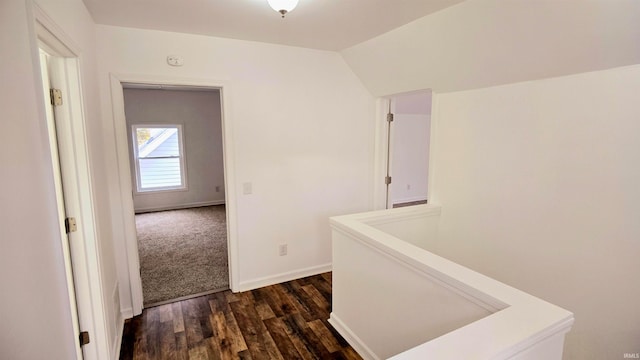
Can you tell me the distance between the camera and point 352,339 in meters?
2.34

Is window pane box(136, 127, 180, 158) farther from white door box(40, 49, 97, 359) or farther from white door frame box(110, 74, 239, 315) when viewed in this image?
white door box(40, 49, 97, 359)

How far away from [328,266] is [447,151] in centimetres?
181

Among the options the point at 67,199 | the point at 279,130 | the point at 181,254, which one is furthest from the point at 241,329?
the point at 181,254

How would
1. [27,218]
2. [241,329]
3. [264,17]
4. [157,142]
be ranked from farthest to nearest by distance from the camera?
[157,142] → [241,329] → [264,17] → [27,218]

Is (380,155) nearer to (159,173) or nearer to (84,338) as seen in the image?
(84,338)

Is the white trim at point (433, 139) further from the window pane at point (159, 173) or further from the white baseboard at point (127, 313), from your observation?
the window pane at point (159, 173)

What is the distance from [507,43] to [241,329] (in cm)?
283

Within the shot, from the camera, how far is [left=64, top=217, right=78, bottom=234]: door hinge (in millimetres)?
1785

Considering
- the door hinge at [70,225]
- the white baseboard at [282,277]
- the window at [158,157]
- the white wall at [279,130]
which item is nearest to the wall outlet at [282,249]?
the white wall at [279,130]

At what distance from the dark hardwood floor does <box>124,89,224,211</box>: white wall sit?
13.6 ft

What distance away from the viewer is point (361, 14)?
2.26 meters

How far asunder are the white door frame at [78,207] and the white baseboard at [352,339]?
1563 millimetres

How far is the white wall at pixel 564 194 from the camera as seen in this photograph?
1782mm

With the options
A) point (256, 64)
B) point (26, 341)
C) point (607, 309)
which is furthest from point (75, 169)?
point (607, 309)
